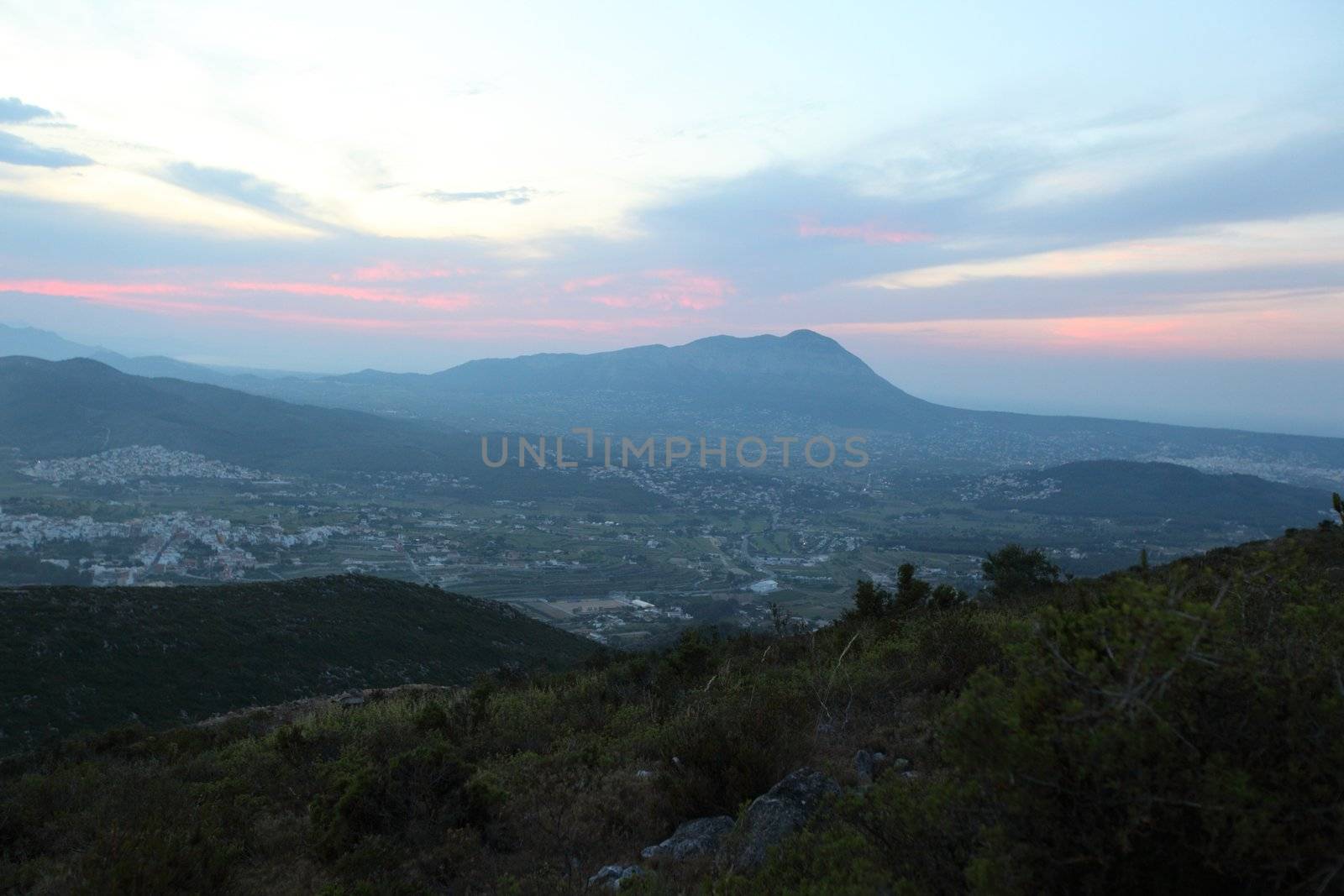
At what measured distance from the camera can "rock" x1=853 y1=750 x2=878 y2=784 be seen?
5055mm

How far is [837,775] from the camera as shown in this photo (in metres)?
5.11

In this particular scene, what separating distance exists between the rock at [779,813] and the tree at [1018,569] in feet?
48.8

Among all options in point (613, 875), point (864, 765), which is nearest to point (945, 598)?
point (864, 765)

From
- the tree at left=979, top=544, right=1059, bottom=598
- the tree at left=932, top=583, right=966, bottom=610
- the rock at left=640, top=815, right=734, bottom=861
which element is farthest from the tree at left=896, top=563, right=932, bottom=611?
the rock at left=640, top=815, right=734, bottom=861

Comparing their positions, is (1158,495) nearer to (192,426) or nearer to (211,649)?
(211,649)

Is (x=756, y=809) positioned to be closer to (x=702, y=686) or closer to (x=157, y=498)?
(x=702, y=686)

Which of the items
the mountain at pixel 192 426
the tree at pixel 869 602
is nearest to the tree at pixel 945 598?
the tree at pixel 869 602

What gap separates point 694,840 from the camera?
4523 mm

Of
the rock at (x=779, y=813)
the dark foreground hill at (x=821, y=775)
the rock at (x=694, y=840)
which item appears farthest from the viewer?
the rock at (x=694, y=840)

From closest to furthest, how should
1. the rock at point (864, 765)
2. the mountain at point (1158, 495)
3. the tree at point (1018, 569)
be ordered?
1. the rock at point (864, 765)
2. the tree at point (1018, 569)
3. the mountain at point (1158, 495)

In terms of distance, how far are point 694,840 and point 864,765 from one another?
5.05 feet

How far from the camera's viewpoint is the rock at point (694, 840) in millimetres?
4348

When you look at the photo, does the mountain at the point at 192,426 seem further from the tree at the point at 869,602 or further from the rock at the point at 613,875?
the rock at the point at 613,875

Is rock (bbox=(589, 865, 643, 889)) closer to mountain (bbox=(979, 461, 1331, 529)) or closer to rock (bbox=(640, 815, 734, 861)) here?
rock (bbox=(640, 815, 734, 861))
